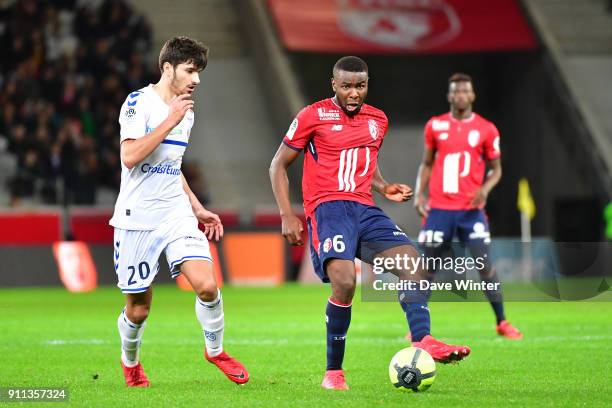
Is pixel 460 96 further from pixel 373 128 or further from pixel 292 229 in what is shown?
pixel 292 229

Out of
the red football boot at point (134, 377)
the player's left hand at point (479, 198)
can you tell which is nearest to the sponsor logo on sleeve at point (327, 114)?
the red football boot at point (134, 377)

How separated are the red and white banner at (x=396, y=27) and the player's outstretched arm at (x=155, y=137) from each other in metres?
20.0

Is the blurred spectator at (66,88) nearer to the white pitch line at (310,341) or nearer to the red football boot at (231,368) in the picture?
the white pitch line at (310,341)

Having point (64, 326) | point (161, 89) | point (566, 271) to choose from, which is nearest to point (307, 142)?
point (161, 89)

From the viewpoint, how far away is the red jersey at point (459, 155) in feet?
40.4

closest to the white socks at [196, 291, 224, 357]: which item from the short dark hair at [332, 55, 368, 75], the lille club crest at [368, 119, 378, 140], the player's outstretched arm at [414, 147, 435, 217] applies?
the lille club crest at [368, 119, 378, 140]

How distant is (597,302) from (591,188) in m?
8.68

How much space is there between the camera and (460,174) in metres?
12.4

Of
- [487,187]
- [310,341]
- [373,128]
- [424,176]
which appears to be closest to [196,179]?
[424,176]

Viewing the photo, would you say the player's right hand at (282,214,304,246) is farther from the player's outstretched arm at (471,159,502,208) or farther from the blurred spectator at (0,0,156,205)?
the blurred spectator at (0,0,156,205)

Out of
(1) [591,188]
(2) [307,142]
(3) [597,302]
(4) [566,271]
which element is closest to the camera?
(2) [307,142]

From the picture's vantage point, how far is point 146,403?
730 cm

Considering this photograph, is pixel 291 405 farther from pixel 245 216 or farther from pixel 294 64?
pixel 294 64

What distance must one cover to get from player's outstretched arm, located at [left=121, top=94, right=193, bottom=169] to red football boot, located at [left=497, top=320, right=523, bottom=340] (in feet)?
16.9
